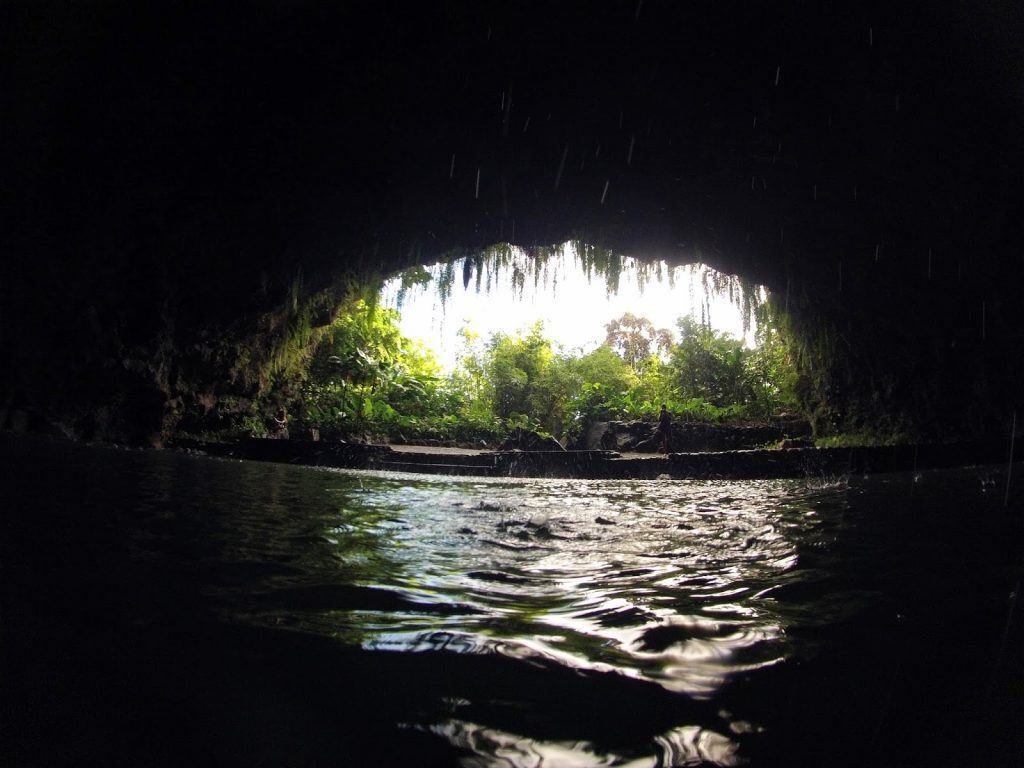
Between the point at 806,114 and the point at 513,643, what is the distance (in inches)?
264

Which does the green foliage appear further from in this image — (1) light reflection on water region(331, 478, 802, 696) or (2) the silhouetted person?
(1) light reflection on water region(331, 478, 802, 696)

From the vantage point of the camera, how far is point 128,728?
0.84 meters

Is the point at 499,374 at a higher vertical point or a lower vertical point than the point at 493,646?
higher

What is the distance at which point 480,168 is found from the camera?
6.93m

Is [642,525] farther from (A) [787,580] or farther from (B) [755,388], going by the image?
(B) [755,388]

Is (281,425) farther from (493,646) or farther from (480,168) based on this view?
(493,646)

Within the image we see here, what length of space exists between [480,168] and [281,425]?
690cm

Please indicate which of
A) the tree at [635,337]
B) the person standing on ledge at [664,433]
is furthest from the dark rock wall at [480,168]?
the tree at [635,337]

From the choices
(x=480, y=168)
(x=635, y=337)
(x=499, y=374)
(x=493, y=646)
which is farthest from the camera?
(x=635, y=337)

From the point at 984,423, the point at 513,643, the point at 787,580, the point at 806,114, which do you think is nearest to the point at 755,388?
the point at 984,423

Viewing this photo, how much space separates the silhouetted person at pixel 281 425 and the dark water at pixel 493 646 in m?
8.30

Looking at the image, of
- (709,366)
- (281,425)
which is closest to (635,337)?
(709,366)

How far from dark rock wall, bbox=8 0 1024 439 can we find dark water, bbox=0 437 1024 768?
14.3ft

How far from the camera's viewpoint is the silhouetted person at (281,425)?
10727 mm
